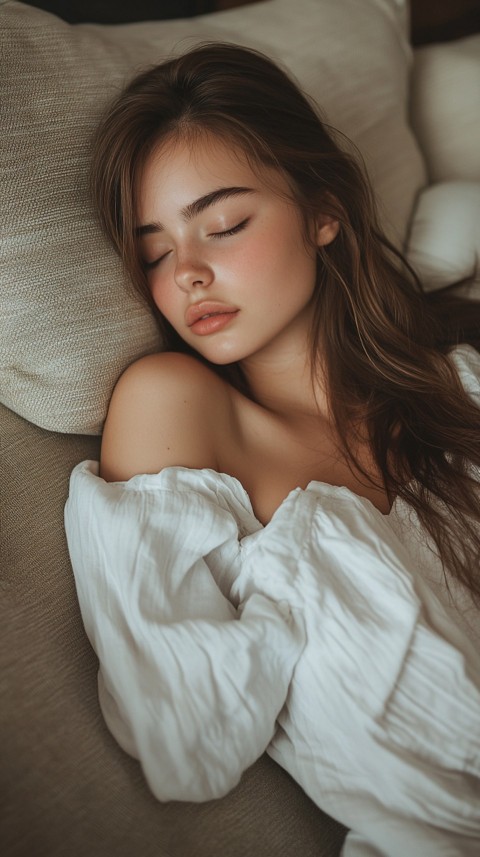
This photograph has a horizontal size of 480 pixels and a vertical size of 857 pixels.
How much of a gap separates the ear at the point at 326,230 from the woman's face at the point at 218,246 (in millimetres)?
86

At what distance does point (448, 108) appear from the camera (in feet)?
5.96

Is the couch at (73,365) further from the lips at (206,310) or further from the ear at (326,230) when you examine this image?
the ear at (326,230)

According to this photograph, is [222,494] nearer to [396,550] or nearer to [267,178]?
[396,550]

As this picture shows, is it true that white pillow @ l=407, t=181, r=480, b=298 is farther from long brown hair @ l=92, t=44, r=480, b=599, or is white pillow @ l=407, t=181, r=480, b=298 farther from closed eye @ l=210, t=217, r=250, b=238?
closed eye @ l=210, t=217, r=250, b=238

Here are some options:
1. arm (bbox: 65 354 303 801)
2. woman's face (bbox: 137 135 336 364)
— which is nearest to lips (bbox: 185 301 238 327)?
woman's face (bbox: 137 135 336 364)

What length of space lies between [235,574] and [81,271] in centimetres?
51

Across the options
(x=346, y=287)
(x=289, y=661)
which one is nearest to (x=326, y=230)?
(x=346, y=287)

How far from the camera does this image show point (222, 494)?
915 millimetres

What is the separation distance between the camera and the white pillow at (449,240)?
1.50 metres

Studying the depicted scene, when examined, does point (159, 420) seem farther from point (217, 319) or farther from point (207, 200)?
point (207, 200)

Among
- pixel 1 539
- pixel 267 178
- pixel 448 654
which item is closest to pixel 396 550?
pixel 448 654

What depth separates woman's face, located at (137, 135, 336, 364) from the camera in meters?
1.03

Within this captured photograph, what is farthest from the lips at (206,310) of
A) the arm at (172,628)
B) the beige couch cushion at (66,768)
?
the beige couch cushion at (66,768)

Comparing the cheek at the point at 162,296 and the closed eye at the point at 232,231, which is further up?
the closed eye at the point at 232,231
